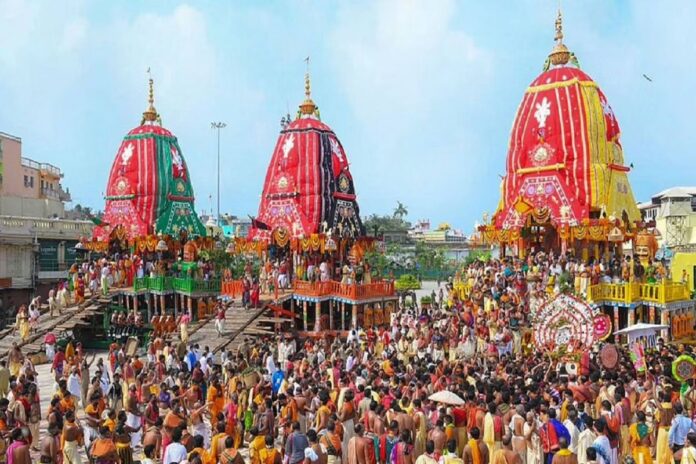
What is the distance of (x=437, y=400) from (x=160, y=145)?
26929 mm

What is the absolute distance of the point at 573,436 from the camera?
30.1 ft

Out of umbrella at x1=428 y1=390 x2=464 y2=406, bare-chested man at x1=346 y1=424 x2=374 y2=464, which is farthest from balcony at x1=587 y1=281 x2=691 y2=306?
bare-chested man at x1=346 y1=424 x2=374 y2=464

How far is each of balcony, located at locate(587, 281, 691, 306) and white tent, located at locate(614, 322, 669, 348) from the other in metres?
2.87

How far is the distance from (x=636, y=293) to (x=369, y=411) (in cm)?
1406

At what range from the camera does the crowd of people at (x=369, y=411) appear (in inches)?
332

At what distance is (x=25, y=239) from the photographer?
3450cm

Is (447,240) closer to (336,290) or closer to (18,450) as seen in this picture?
(336,290)

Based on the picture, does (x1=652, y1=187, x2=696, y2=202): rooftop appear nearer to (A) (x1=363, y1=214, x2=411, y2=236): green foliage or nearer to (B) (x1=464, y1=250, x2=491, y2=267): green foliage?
(B) (x1=464, y1=250, x2=491, y2=267): green foliage

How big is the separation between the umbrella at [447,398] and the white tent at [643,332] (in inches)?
289

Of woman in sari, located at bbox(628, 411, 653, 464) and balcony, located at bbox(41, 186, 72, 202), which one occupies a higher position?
balcony, located at bbox(41, 186, 72, 202)

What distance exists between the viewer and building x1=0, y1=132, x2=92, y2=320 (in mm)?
33875

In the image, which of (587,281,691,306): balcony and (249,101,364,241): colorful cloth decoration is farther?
(249,101,364,241): colorful cloth decoration

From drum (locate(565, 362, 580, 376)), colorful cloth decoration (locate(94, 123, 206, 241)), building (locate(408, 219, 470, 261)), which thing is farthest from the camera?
building (locate(408, 219, 470, 261))

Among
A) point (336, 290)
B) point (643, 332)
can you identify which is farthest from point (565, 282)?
point (336, 290)
